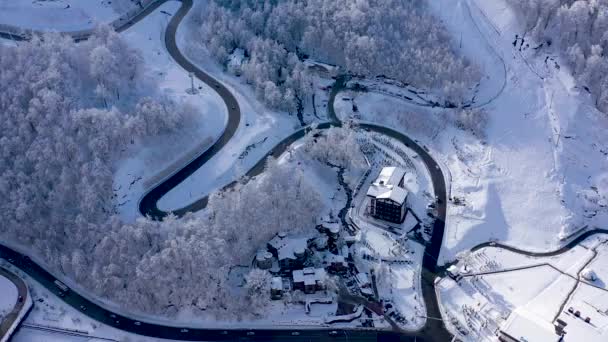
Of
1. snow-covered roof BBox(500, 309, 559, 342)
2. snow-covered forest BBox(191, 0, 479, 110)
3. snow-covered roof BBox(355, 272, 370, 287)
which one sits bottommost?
snow-covered roof BBox(355, 272, 370, 287)

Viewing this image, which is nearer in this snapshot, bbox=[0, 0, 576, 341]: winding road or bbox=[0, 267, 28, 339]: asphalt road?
bbox=[0, 0, 576, 341]: winding road

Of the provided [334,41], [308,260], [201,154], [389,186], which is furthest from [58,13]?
[389,186]

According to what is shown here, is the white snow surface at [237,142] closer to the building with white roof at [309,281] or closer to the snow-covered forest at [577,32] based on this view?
the building with white roof at [309,281]

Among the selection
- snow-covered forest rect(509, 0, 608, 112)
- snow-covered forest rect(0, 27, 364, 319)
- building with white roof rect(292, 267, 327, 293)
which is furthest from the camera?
snow-covered forest rect(509, 0, 608, 112)

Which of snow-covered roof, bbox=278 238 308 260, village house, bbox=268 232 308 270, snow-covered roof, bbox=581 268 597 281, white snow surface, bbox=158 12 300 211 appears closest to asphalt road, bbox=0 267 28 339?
white snow surface, bbox=158 12 300 211

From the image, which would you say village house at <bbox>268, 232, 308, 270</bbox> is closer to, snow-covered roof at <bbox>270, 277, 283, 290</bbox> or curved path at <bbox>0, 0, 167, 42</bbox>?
snow-covered roof at <bbox>270, 277, 283, 290</bbox>

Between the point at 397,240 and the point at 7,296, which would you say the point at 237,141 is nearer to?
the point at 397,240
